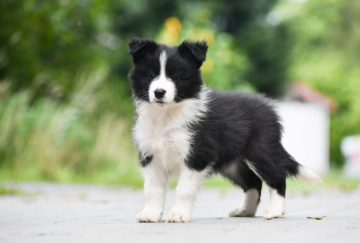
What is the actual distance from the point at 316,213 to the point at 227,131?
152 centimetres

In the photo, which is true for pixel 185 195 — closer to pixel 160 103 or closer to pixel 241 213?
pixel 160 103

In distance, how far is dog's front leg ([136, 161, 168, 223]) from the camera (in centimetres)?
494

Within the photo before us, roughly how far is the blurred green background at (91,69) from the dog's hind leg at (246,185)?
18.7 feet

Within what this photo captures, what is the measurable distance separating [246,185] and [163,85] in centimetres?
164

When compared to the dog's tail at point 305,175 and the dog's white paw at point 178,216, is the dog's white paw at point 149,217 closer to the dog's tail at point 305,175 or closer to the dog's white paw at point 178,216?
the dog's white paw at point 178,216

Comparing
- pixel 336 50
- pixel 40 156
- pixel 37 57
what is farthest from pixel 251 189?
pixel 336 50

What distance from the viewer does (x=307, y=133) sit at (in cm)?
3400

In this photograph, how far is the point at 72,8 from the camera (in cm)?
1616

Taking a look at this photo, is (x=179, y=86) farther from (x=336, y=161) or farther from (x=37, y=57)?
(x=336, y=161)

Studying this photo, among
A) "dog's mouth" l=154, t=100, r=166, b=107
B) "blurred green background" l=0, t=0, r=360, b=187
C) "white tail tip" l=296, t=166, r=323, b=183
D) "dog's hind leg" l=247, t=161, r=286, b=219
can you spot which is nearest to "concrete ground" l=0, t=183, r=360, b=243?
"dog's hind leg" l=247, t=161, r=286, b=219

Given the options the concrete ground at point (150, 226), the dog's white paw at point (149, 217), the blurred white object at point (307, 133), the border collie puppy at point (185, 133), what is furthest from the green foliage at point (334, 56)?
the dog's white paw at point (149, 217)

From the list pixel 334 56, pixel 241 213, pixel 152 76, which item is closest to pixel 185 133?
pixel 152 76

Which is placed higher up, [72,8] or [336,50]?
[336,50]

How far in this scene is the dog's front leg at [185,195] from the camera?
15.9 ft
